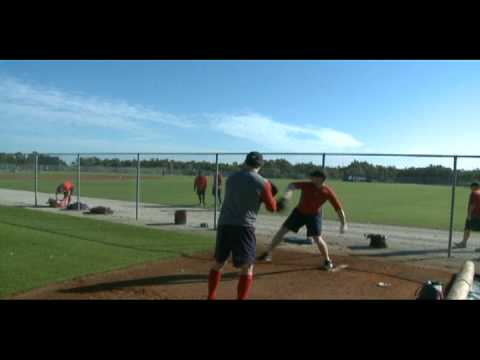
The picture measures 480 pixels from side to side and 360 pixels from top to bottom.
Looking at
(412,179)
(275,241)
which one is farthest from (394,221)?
(275,241)

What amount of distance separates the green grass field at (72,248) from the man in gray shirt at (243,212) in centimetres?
290

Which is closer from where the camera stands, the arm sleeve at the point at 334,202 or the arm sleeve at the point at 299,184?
the arm sleeve at the point at 299,184

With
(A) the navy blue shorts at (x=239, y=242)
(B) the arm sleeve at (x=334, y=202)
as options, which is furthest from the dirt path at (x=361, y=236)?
(A) the navy blue shorts at (x=239, y=242)

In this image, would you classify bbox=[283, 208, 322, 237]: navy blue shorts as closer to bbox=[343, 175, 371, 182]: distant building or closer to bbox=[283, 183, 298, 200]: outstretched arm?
bbox=[283, 183, 298, 200]: outstretched arm

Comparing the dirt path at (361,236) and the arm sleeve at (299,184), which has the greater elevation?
the arm sleeve at (299,184)

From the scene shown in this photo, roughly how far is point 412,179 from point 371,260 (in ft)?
22.2

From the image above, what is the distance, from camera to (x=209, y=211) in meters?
17.8

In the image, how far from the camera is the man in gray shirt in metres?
4.91

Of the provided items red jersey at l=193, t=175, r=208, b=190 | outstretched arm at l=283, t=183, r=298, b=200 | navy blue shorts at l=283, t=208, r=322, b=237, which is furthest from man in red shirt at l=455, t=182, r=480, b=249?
red jersey at l=193, t=175, r=208, b=190

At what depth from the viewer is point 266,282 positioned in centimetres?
649

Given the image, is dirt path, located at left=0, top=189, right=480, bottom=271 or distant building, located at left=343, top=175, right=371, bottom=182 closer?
dirt path, located at left=0, top=189, right=480, bottom=271

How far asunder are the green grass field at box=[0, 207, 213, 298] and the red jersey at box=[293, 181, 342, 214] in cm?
274

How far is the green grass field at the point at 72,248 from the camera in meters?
6.37

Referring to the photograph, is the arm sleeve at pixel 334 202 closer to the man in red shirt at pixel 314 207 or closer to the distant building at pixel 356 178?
the man in red shirt at pixel 314 207
